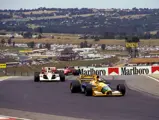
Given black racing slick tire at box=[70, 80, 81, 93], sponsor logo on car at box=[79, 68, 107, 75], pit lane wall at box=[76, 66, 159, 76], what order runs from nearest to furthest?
black racing slick tire at box=[70, 80, 81, 93] < pit lane wall at box=[76, 66, 159, 76] < sponsor logo on car at box=[79, 68, 107, 75]

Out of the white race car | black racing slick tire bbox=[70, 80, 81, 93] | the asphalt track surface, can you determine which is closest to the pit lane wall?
the white race car

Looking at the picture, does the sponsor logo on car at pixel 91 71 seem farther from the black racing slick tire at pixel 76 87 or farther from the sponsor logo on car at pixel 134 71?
the black racing slick tire at pixel 76 87

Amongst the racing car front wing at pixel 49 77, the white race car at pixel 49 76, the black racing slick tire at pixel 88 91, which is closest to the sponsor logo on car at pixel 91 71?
the white race car at pixel 49 76

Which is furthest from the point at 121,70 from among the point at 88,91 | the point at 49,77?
the point at 88,91

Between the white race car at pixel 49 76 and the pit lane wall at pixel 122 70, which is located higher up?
the white race car at pixel 49 76

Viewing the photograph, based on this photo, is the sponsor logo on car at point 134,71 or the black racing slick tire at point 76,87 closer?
the black racing slick tire at point 76,87

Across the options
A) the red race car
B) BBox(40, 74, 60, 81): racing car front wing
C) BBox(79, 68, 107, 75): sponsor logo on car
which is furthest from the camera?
BBox(79, 68, 107, 75): sponsor logo on car

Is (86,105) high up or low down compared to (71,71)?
up

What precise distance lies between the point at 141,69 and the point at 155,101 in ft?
110

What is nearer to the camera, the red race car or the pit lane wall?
the red race car

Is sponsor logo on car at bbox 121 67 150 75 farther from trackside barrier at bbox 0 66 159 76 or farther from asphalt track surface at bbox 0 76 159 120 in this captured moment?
asphalt track surface at bbox 0 76 159 120

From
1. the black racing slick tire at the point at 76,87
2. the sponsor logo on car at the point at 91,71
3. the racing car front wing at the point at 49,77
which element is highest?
the black racing slick tire at the point at 76,87

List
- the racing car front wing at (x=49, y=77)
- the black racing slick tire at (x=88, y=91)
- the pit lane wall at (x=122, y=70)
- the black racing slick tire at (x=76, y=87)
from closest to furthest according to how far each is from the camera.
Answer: the black racing slick tire at (x=88, y=91)
the black racing slick tire at (x=76, y=87)
the racing car front wing at (x=49, y=77)
the pit lane wall at (x=122, y=70)

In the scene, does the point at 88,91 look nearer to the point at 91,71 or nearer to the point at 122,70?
the point at 122,70
